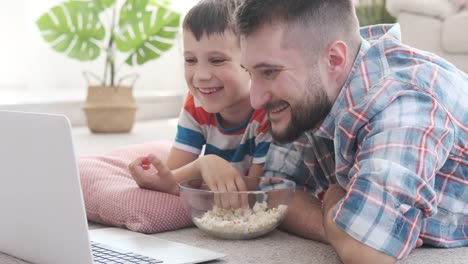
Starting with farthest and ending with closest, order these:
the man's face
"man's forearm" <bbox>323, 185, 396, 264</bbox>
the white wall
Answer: the white wall, the man's face, "man's forearm" <bbox>323, 185, 396, 264</bbox>

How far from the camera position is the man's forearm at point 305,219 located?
1.45m

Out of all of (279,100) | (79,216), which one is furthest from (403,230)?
(79,216)

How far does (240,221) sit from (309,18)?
423 millimetres

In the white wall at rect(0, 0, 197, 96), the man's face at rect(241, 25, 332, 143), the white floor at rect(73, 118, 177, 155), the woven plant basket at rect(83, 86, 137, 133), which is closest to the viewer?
the man's face at rect(241, 25, 332, 143)

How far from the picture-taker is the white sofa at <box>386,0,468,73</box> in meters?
3.21

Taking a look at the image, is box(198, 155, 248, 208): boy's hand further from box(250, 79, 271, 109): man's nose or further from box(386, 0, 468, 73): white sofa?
box(386, 0, 468, 73): white sofa

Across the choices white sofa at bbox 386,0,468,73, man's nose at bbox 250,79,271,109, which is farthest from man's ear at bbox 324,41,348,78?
A: white sofa at bbox 386,0,468,73

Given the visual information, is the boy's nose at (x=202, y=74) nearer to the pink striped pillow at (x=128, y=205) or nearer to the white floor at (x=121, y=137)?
the pink striped pillow at (x=128, y=205)

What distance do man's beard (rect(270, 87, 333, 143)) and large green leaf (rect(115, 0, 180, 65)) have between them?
2.50 meters

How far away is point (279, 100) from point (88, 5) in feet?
8.55

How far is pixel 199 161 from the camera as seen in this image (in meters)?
1.62

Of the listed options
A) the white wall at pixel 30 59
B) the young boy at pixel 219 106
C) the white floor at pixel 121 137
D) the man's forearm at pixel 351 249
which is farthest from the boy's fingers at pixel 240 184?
the white wall at pixel 30 59

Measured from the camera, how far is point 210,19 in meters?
1.64

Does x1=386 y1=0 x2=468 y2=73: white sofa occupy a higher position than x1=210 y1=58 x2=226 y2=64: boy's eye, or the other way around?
x1=210 y1=58 x2=226 y2=64: boy's eye
